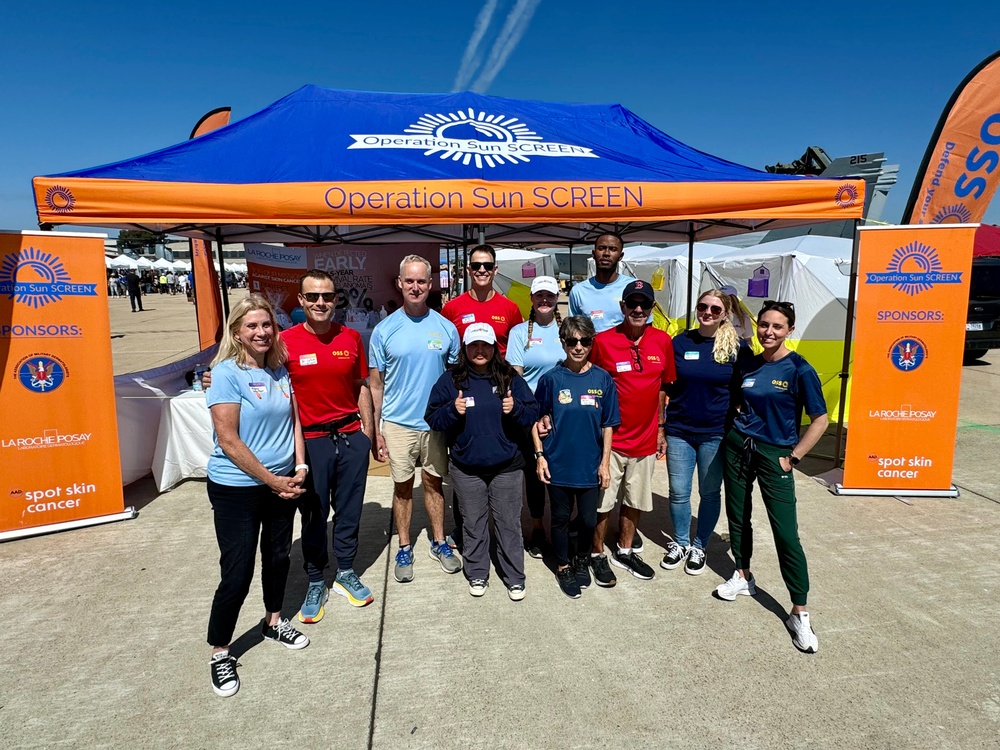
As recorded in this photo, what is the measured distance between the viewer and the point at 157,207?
3.98 metres

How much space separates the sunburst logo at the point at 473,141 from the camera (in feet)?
15.7

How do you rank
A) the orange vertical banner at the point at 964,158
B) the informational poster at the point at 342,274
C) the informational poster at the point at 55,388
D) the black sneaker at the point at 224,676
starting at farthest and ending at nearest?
the informational poster at the point at 342,274
the orange vertical banner at the point at 964,158
the informational poster at the point at 55,388
the black sneaker at the point at 224,676

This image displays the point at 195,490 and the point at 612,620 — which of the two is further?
the point at 195,490

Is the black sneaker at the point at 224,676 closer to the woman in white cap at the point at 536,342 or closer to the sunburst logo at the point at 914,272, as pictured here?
the woman in white cap at the point at 536,342

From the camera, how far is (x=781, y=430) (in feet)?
9.45

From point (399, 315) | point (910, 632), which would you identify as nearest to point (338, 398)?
point (399, 315)

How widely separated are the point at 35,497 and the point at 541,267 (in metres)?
18.1

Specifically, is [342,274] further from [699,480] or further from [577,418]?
[699,480]

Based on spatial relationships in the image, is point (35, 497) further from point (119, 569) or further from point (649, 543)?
point (649, 543)

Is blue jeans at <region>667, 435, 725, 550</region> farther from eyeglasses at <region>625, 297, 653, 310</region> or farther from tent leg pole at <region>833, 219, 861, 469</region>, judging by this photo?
tent leg pole at <region>833, 219, 861, 469</region>

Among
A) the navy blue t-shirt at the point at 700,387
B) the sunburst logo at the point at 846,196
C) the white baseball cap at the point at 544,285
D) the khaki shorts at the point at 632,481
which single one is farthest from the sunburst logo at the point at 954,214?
the white baseball cap at the point at 544,285

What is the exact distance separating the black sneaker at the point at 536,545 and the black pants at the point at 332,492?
1.28 meters

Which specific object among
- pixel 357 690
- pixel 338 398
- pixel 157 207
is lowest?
pixel 357 690

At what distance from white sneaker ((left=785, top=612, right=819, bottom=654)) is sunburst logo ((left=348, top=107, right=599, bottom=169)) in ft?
12.5
